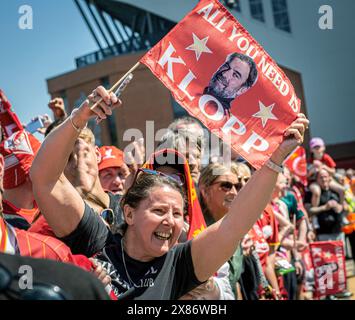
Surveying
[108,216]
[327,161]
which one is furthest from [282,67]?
[108,216]

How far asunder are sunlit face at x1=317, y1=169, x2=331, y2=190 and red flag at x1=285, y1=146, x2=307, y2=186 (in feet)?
1.33

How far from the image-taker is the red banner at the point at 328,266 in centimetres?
661

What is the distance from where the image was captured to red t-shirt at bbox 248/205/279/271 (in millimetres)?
4359

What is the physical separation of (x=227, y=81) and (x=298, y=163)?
196 inches

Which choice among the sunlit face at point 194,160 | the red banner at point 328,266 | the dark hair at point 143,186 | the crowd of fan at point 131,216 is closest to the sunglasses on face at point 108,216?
the crowd of fan at point 131,216

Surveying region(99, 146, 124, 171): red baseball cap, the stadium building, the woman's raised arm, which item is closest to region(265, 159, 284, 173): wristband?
the woman's raised arm

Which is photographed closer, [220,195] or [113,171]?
[220,195]

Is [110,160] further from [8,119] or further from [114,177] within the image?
[8,119]

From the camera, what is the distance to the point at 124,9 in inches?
1384

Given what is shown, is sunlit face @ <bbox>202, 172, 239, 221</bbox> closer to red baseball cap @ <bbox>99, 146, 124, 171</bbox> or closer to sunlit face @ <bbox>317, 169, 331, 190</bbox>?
red baseball cap @ <bbox>99, 146, 124, 171</bbox>

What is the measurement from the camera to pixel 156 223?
2.31m

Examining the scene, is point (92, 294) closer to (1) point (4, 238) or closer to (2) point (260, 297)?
(1) point (4, 238)

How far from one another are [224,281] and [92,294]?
2.14 m
